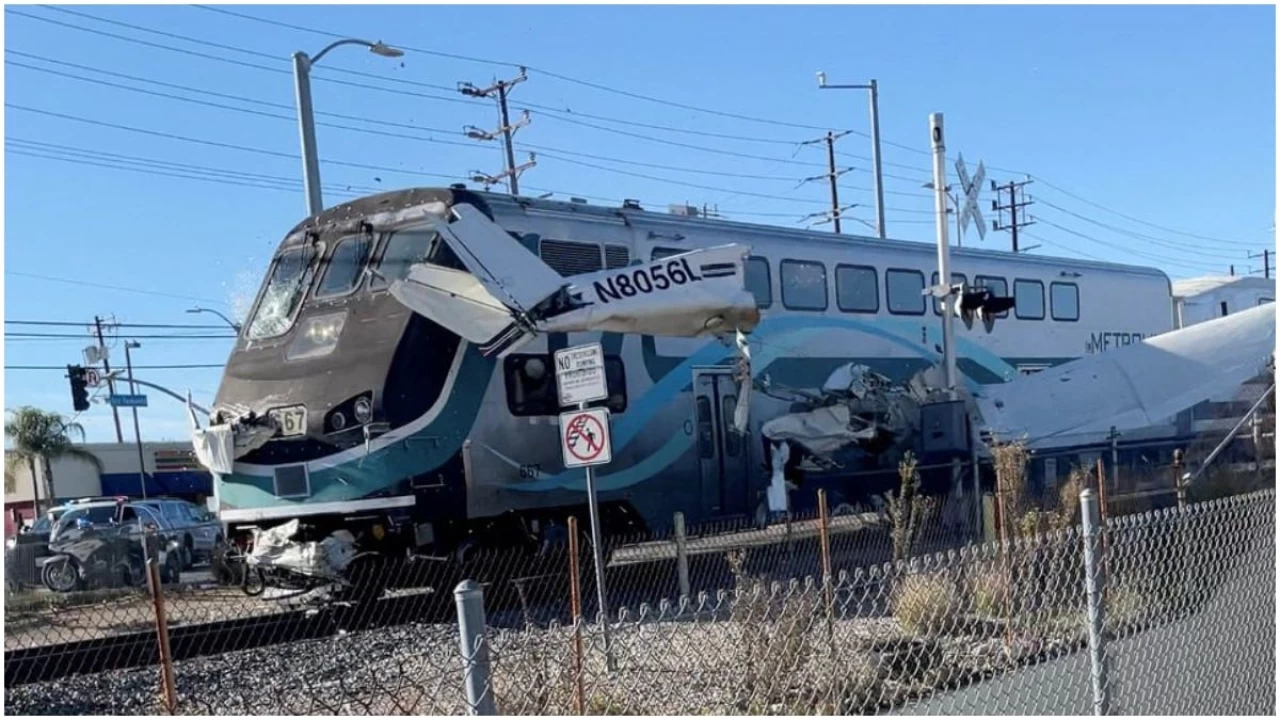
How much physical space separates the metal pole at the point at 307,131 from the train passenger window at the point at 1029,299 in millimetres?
9577

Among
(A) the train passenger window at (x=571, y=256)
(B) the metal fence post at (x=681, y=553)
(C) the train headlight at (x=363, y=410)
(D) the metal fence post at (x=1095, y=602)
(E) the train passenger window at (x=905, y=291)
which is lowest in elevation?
(B) the metal fence post at (x=681, y=553)

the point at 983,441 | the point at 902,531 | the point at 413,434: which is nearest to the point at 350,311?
the point at 413,434

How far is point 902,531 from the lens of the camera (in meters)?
11.1

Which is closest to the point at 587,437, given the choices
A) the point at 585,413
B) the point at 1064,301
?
the point at 585,413

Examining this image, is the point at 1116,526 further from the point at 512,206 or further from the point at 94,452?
the point at 94,452

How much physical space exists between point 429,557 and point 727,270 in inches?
155

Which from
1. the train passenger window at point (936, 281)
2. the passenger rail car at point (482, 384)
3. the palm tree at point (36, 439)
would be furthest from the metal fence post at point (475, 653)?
the palm tree at point (36, 439)

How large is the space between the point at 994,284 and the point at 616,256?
275 inches

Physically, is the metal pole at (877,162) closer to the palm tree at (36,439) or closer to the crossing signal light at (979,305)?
the crossing signal light at (979,305)

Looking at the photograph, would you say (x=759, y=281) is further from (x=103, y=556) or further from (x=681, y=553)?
(x=103, y=556)

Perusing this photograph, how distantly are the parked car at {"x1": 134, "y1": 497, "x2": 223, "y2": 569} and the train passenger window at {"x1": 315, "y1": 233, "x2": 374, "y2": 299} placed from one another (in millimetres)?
9878

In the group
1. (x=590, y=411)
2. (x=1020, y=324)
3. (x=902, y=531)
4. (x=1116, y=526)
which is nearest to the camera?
(x=1116, y=526)

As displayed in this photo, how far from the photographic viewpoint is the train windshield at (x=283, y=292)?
42.7ft

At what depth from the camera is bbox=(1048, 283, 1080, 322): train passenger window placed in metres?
19.1
